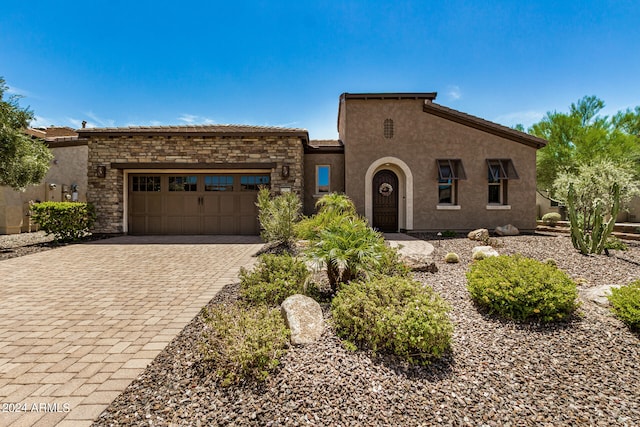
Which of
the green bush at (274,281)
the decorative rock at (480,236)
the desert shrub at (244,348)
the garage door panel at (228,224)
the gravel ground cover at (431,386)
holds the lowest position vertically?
the gravel ground cover at (431,386)

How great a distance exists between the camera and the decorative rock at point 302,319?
2.89m

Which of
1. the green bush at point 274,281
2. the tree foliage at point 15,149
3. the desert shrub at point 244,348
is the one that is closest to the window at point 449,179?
the green bush at point 274,281

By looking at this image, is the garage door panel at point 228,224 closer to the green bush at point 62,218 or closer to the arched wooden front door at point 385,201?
the green bush at point 62,218

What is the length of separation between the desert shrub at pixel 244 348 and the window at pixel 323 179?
9.86 meters

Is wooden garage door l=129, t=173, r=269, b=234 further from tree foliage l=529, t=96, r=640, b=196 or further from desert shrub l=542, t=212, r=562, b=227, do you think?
tree foliage l=529, t=96, r=640, b=196

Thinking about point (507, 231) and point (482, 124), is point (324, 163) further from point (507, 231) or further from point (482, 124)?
point (507, 231)

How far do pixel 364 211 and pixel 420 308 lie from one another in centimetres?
933

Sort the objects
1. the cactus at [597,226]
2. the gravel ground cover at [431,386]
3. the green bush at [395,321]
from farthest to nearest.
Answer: the cactus at [597,226], the green bush at [395,321], the gravel ground cover at [431,386]

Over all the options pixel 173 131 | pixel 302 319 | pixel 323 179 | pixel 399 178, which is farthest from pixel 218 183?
pixel 302 319

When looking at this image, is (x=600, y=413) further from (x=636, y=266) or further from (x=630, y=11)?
(x=630, y=11)

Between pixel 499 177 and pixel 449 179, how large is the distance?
2034 mm

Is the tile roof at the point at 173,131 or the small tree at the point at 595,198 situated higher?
the tile roof at the point at 173,131

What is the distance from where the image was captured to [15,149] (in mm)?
8492

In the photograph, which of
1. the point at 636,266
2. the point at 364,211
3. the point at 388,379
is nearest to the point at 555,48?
the point at 636,266
